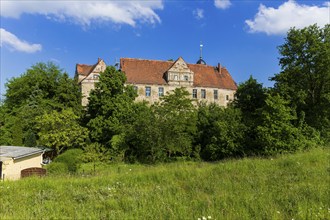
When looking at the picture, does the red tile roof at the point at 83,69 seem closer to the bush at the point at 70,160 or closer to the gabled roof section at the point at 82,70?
the gabled roof section at the point at 82,70

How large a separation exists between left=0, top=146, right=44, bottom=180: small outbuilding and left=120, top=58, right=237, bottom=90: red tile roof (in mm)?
18909

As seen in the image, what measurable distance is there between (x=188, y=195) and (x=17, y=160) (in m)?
20.1

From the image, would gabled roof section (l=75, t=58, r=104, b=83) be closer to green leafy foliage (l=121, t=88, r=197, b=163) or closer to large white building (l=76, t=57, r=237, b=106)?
large white building (l=76, t=57, r=237, b=106)

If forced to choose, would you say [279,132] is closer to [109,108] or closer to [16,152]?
[109,108]

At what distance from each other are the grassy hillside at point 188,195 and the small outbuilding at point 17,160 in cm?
1487

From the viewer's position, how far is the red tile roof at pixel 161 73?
135 ft

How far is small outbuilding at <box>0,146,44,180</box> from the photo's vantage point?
68.4 feet

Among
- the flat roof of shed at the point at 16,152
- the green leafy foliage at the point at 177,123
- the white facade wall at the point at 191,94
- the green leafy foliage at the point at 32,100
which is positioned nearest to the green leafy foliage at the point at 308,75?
the green leafy foliage at the point at 177,123

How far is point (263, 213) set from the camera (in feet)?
16.1

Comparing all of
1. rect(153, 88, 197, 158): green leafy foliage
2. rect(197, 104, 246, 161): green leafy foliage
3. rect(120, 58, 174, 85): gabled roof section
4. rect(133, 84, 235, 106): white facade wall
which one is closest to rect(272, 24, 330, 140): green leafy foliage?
rect(197, 104, 246, 161): green leafy foliage

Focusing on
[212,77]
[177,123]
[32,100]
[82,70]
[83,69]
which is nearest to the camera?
[177,123]

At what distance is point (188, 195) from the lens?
636 cm

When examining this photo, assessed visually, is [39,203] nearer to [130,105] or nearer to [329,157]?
[329,157]

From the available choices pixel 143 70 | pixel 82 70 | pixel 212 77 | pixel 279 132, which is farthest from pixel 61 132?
pixel 212 77
